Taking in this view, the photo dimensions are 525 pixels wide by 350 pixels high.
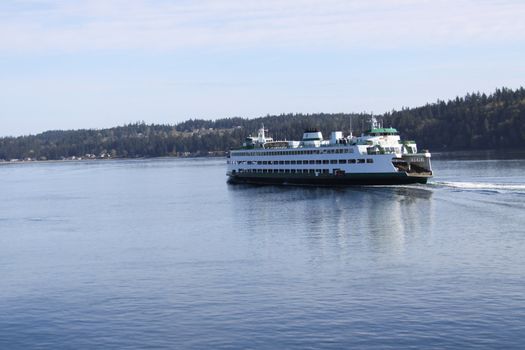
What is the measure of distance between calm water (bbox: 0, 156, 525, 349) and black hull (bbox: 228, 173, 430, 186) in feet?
51.3

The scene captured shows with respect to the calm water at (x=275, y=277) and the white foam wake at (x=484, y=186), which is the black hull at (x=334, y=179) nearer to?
the white foam wake at (x=484, y=186)

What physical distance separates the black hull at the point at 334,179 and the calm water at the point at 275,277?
51.3 ft

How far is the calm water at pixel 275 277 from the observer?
121 ft

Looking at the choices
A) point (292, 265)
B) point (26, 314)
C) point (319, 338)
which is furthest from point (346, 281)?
point (26, 314)

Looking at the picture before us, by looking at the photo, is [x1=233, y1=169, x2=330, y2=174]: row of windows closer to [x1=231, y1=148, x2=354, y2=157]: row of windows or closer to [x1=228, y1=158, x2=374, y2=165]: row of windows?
[x1=228, y1=158, x2=374, y2=165]: row of windows

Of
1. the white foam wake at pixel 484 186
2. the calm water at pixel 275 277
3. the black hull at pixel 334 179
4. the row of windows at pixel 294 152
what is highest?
the row of windows at pixel 294 152

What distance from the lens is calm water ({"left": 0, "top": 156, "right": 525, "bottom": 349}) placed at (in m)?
37.0

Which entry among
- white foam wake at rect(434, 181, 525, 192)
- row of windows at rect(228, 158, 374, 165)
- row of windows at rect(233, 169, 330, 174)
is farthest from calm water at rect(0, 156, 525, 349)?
row of windows at rect(233, 169, 330, 174)

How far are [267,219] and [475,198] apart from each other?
26709 millimetres

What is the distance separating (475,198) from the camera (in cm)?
8919

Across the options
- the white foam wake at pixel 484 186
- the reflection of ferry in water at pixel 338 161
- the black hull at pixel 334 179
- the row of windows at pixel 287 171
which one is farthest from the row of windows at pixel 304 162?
the white foam wake at pixel 484 186

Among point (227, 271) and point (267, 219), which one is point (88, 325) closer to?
point (227, 271)

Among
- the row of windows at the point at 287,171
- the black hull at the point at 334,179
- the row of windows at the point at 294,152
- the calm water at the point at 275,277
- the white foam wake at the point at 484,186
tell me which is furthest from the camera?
the row of windows at the point at 287,171

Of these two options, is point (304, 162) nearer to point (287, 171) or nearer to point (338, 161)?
point (287, 171)
